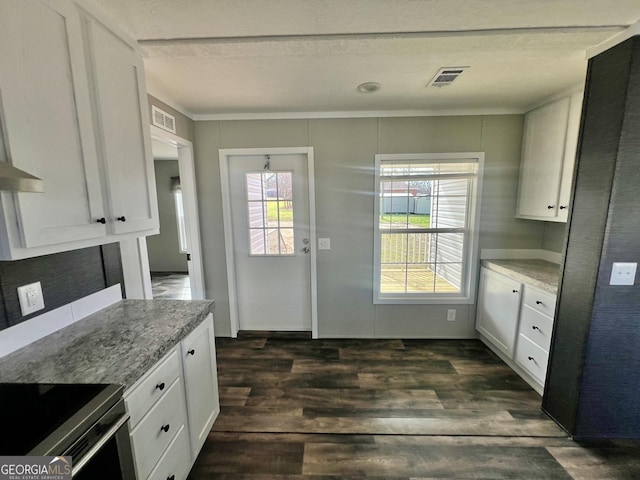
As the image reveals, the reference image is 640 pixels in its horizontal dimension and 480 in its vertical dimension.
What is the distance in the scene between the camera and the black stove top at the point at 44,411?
695 mm

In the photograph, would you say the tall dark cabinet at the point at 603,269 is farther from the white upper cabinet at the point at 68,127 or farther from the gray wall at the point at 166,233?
the gray wall at the point at 166,233

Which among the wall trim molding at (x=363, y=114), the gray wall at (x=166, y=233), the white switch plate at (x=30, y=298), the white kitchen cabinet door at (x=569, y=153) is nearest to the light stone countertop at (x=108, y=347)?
the white switch plate at (x=30, y=298)

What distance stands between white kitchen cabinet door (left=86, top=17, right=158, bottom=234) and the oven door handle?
2.64 feet

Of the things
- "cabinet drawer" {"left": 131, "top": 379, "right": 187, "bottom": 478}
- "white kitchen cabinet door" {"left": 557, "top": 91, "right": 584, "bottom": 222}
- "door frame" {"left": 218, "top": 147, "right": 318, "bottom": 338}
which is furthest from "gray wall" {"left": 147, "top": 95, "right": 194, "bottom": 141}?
"white kitchen cabinet door" {"left": 557, "top": 91, "right": 584, "bottom": 222}

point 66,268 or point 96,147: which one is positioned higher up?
point 96,147

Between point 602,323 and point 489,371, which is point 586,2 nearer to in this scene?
point 602,323

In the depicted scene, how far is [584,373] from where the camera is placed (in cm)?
158

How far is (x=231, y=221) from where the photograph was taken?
9.18 ft

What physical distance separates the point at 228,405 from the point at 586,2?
3.11 m

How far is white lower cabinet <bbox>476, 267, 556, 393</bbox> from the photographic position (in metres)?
1.96

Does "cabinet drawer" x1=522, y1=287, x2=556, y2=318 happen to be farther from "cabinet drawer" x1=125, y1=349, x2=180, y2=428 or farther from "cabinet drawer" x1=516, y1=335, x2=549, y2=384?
"cabinet drawer" x1=125, y1=349, x2=180, y2=428

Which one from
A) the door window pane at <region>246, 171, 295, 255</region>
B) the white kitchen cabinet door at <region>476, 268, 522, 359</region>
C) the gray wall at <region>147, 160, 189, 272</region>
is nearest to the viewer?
the white kitchen cabinet door at <region>476, 268, 522, 359</region>

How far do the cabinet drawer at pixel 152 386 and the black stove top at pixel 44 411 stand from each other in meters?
0.12

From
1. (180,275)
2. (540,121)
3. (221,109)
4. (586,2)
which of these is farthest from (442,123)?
(180,275)
